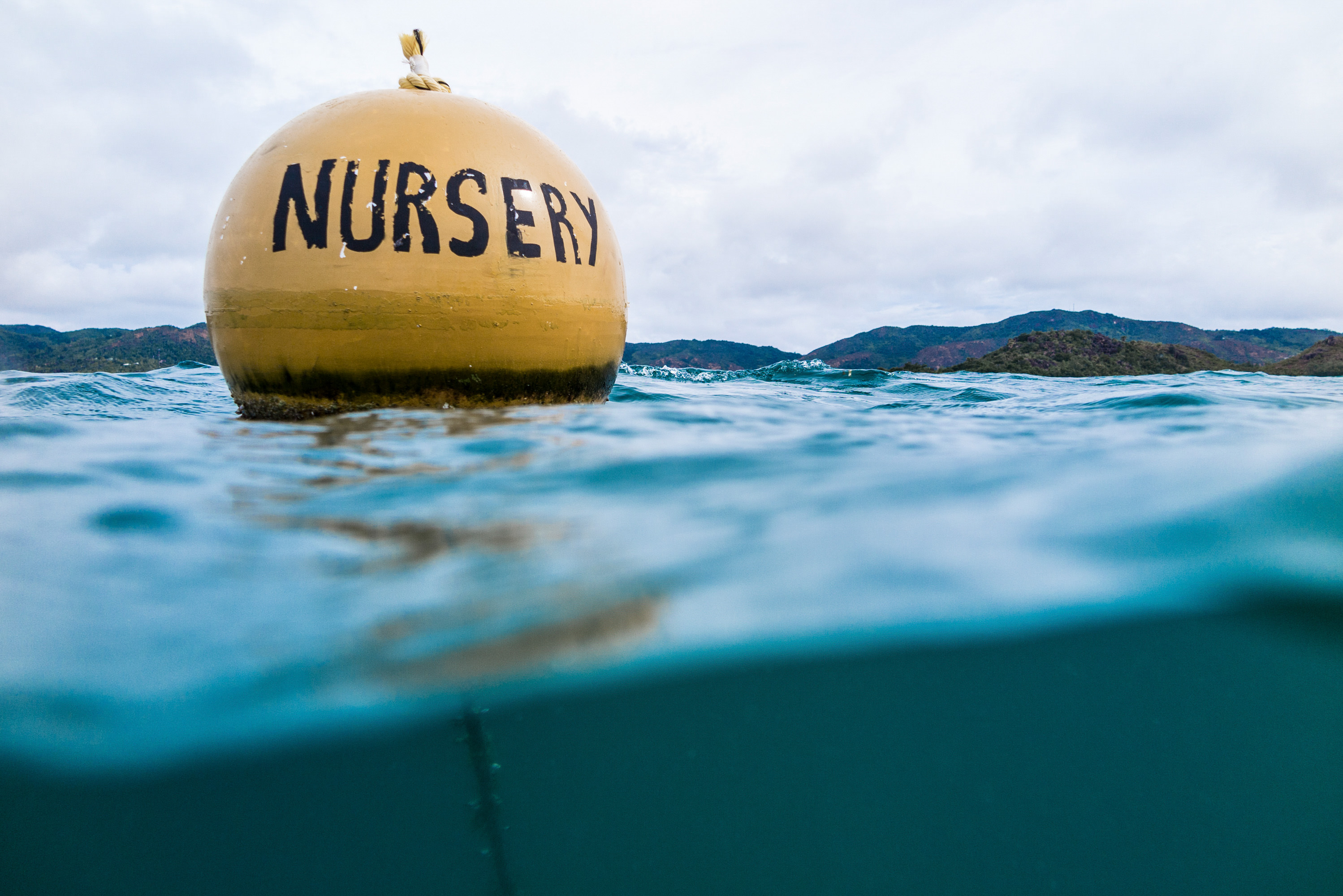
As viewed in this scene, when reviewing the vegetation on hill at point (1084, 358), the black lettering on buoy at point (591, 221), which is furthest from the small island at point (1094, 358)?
the black lettering on buoy at point (591, 221)

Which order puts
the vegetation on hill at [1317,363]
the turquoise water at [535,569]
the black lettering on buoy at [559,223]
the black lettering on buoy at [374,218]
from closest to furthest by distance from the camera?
the turquoise water at [535,569], the black lettering on buoy at [374,218], the black lettering on buoy at [559,223], the vegetation on hill at [1317,363]

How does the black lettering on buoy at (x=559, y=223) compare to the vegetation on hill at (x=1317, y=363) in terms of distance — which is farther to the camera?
the vegetation on hill at (x=1317, y=363)

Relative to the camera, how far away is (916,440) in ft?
14.1

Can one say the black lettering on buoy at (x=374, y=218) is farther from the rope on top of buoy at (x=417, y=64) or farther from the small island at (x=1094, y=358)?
the small island at (x=1094, y=358)

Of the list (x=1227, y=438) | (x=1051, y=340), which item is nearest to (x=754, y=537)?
(x=1227, y=438)

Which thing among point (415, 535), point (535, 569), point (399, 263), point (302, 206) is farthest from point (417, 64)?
point (535, 569)

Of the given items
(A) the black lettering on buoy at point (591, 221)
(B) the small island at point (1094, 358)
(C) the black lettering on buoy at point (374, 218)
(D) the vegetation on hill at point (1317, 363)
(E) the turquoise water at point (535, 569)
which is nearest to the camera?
(E) the turquoise water at point (535, 569)

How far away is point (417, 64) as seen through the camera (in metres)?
5.40

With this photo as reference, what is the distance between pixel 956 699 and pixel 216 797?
12.0ft

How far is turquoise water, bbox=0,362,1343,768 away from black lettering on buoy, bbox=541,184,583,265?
1.84 meters

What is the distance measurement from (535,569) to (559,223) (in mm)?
3032

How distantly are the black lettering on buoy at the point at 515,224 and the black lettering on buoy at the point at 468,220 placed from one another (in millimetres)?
133

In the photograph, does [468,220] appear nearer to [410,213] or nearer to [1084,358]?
[410,213]

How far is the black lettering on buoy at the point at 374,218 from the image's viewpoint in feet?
14.3
